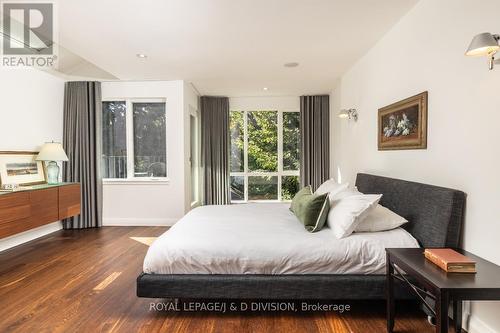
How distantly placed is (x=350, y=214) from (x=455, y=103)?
1.04 m

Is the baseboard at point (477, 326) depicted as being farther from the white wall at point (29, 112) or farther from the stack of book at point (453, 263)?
the white wall at point (29, 112)

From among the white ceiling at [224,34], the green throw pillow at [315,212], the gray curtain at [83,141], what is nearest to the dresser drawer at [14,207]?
the gray curtain at [83,141]

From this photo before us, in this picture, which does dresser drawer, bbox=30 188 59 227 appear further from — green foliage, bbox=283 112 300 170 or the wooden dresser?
green foliage, bbox=283 112 300 170

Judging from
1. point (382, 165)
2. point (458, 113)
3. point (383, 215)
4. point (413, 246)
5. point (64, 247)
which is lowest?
point (64, 247)

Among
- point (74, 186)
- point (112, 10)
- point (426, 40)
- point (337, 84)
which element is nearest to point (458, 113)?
point (426, 40)

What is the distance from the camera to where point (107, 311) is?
2148mm

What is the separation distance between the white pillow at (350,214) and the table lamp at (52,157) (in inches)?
151

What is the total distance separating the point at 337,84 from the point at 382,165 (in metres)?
2.45

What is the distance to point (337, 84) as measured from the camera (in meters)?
5.14

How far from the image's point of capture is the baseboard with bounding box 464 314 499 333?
168 cm

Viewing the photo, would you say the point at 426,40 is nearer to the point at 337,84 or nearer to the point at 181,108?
the point at 337,84

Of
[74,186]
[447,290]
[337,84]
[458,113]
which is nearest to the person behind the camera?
[447,290]

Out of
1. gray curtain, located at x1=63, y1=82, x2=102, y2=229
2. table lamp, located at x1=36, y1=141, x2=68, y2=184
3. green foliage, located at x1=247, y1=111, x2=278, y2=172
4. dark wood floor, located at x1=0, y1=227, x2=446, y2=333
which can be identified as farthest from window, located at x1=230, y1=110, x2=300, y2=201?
dark wood floor, located at x1=0, y1=227, x2=446, y2=333

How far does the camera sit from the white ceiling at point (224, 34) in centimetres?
247
